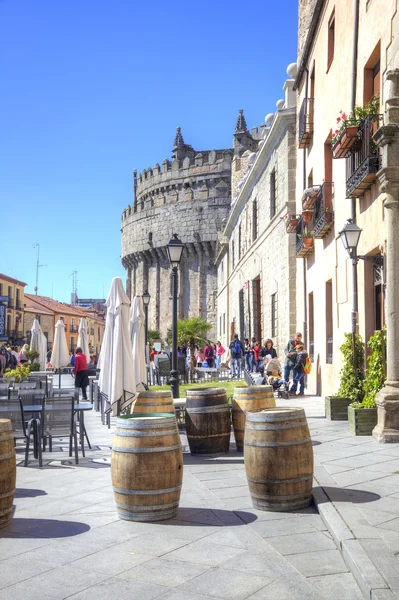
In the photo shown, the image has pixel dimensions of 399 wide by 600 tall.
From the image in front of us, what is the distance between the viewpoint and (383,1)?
9.89 metres

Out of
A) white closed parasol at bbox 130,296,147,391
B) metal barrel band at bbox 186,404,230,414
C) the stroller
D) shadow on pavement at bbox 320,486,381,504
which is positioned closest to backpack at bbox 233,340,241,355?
the stroller

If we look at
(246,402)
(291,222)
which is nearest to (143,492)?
(246,402)

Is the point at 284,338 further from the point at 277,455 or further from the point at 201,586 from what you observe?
the point at 201,586

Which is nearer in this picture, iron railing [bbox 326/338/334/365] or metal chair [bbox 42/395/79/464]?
metal chair [bbox 42/395/79/464]

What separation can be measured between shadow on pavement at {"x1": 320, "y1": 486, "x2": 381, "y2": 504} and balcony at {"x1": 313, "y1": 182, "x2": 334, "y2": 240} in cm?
872

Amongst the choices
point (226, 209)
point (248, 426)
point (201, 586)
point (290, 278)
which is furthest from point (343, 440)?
point (226, 209)

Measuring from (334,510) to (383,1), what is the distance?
8.02 metres

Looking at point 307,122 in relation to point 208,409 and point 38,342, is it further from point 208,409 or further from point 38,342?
point 38,342

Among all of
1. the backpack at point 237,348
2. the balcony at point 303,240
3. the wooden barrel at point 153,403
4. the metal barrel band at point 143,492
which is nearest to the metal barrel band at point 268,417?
the metal barrel band at point 143,492

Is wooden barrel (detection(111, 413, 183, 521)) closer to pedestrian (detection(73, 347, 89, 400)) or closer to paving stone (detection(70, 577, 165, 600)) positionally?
paving stone (detection(70, 577, 165, 600))

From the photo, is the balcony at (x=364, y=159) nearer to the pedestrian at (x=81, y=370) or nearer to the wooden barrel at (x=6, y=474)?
the wooden barrel at (x=6, y=474)

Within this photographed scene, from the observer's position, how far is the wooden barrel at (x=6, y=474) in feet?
15.5

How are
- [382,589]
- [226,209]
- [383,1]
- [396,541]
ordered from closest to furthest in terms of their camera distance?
[382,589]
[396,541]
[383,1]
[226,209]

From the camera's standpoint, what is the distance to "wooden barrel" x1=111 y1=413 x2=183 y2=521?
493cm
